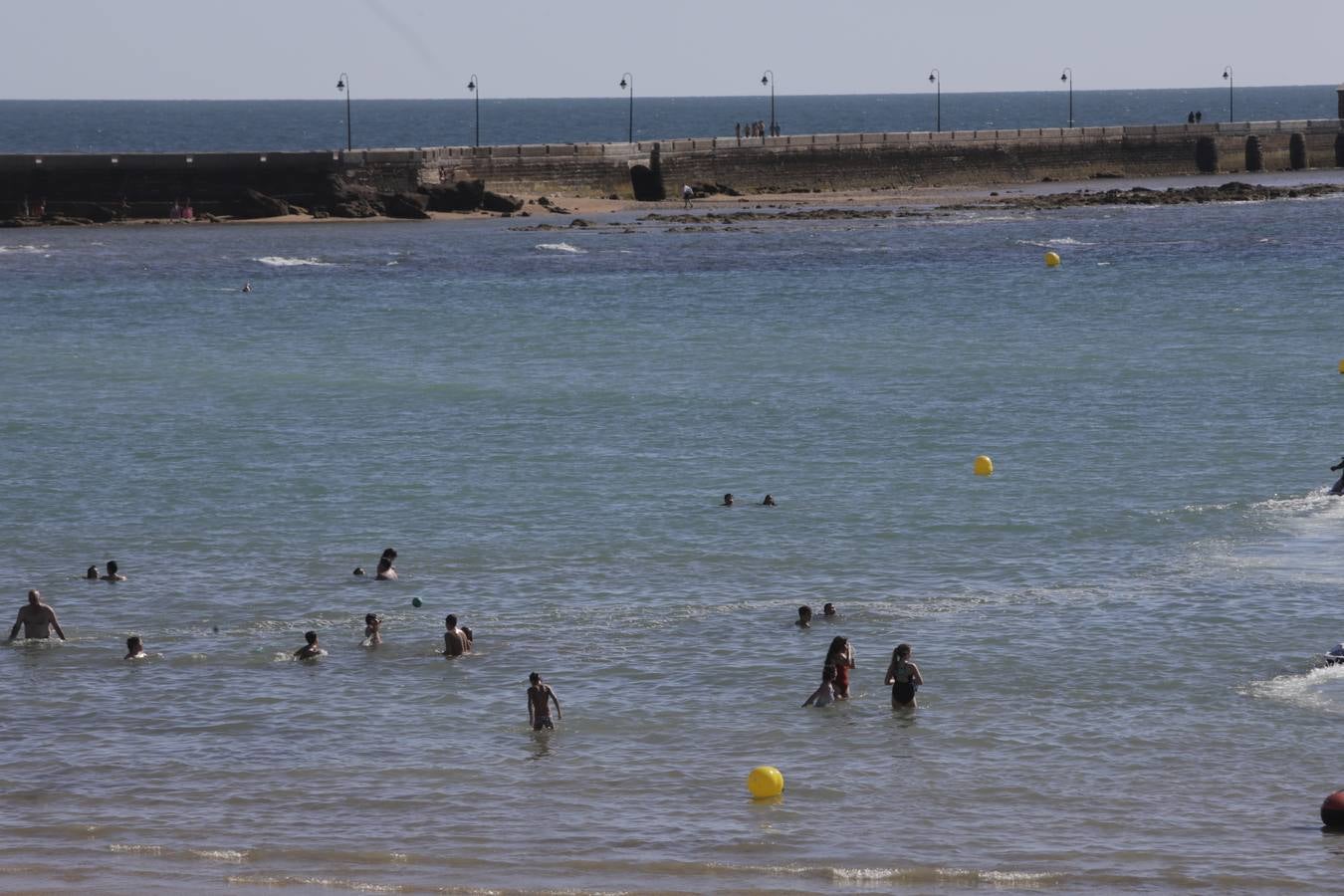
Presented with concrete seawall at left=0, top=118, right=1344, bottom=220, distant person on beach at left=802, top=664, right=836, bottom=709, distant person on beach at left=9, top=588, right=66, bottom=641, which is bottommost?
distant person on beach at left=802, top=664, right=836, bottom=709

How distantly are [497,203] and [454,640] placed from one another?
6365cm

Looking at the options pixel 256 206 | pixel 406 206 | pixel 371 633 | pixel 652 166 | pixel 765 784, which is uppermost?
pixel 652 166

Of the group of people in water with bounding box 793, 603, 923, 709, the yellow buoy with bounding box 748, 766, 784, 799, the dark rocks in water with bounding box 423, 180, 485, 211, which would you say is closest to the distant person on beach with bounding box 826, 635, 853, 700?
the group of people in water with bounding box 793, 603, 923, 709

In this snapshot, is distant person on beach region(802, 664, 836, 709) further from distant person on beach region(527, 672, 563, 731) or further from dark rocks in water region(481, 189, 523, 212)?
dark rocks in water region(481, 189, 523, 212)

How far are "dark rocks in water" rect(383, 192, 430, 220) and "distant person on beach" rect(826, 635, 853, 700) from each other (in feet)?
213

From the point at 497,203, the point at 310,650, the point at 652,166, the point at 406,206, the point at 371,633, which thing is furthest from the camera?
the point at 652,166

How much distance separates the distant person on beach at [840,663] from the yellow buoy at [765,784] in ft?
9.87

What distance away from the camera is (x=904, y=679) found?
69.2 feet

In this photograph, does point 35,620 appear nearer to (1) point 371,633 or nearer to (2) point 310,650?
(2) point 310,650

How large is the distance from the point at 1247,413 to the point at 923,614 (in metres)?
17.4

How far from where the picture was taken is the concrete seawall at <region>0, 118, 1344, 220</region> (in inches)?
3233

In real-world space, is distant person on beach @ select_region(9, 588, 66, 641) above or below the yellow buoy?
above

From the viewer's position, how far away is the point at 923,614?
25.0m

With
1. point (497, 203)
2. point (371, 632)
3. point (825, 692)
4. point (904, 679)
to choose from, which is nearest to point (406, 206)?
point (497, 203)
